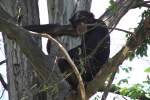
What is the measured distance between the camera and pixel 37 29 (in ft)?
19.6

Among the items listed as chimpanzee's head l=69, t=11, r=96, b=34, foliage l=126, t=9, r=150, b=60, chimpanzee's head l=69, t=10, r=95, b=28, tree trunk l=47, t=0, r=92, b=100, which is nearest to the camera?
foliage l=126, t=9, r=150, b=60

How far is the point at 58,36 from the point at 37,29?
425 millimetres

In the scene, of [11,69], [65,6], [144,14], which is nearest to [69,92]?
[11,69]

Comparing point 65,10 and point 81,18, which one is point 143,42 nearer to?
point 81,18

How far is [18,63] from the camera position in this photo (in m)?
5.86

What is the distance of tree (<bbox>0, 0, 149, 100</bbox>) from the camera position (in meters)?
4.73

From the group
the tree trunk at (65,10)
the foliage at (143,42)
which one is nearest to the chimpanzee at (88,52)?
the tree trunk at (65,10)

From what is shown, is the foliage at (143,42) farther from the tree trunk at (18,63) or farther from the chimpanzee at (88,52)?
the tree trunk at (18,63)

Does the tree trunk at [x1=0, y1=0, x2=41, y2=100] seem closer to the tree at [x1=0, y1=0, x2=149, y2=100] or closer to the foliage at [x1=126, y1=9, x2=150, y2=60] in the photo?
the tree at [x1=0, y1=0, x2=149, y2=100]

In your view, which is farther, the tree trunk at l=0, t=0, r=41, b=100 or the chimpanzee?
the chimpanzee

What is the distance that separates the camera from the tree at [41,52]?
4.73m

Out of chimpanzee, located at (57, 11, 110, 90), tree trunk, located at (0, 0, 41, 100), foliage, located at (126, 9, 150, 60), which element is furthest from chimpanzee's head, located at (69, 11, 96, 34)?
foliage, located at (126, 9, 150, 60)

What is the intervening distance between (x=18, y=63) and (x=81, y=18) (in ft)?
4.24

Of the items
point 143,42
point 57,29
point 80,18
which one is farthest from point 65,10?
point 143,42
